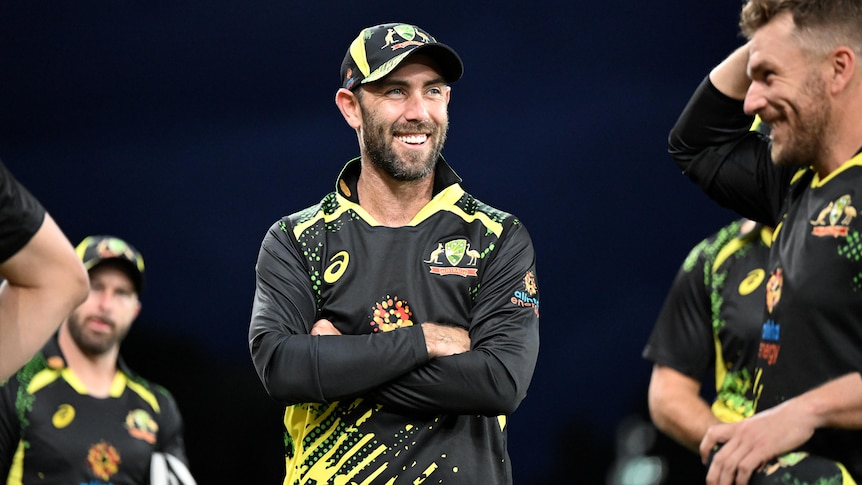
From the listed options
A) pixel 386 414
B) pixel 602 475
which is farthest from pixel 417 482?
pixel 602 475

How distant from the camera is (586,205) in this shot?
19.7 ft

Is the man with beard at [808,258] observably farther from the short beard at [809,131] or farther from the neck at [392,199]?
the neck at [392,199]

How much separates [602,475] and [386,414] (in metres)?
3.54

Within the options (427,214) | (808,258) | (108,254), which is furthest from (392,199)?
(108,254)

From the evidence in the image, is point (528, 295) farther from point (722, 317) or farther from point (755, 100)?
point (755, 100)

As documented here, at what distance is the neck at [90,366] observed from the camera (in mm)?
4355

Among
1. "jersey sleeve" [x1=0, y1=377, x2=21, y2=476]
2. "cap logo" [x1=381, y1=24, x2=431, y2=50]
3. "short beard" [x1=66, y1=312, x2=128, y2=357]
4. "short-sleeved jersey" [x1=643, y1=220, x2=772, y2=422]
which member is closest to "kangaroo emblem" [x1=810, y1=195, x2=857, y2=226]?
"short-sleeved jersey" [x1=643, y1=220, x2=772, y2=422]

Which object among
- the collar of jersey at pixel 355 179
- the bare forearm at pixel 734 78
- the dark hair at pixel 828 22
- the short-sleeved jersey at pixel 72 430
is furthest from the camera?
the short-sleeved jersey at pixel 72 430

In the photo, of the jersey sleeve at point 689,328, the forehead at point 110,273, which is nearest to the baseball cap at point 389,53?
the jersey sleeve at point 689,328

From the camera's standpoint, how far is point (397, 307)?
2.48 m

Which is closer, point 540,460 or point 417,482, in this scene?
point 417,482

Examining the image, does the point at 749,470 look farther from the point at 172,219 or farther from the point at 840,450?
the point at 172,219

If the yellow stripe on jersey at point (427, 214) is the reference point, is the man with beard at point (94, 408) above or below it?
below

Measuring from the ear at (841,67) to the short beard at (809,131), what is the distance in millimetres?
21
